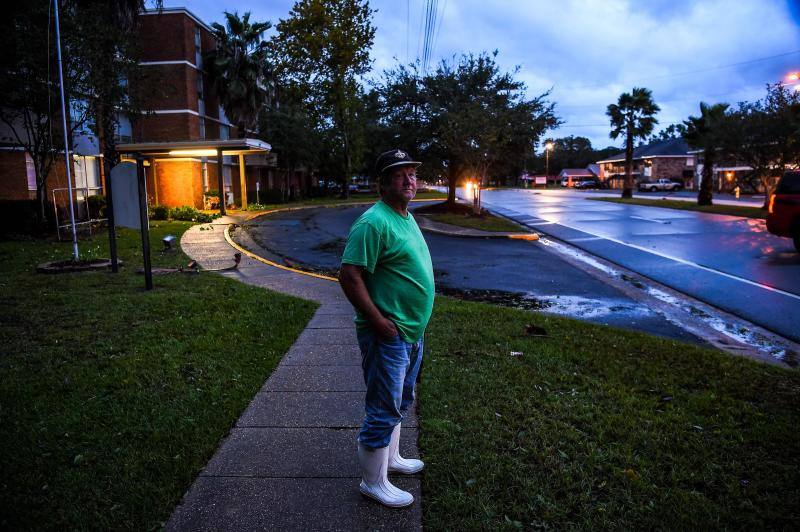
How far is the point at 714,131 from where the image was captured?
30.3m

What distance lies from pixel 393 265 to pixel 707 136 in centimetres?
3395

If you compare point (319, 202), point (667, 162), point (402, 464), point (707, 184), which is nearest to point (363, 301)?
point (402, 464)

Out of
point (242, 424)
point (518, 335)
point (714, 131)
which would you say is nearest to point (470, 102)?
point (714, 131)

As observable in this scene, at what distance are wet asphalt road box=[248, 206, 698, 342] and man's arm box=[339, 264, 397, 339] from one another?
546 centimetres

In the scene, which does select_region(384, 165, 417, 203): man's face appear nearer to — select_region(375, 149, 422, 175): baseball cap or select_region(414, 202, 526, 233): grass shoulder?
select_region(375, 149, 422, 175): baseball cap

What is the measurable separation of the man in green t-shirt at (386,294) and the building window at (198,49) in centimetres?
4035

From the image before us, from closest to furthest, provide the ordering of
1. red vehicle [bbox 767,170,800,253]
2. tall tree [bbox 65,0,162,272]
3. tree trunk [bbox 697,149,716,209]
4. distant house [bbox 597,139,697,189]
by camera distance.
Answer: red vehicle [bbox 767,170,800,253] → tall tree [bbox 65,0,162,272] → tree trunk [bbox 697,149,716,209] → distant house [bbox 597,139,697,189]

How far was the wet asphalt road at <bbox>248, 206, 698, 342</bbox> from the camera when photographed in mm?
8102

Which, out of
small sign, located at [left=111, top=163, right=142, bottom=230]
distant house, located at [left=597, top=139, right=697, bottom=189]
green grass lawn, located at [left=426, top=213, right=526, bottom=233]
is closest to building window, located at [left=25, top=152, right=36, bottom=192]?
small sign, located at [left=111, top=163, right=142, bottom=230]

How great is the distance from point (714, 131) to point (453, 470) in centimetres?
3288

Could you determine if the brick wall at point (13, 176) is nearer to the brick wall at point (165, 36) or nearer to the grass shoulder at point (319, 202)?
the grass shoulder at point (319, 202)

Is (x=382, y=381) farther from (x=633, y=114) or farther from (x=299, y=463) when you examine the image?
(x=633, y=114)

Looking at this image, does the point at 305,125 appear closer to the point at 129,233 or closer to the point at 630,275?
the point at 129,233

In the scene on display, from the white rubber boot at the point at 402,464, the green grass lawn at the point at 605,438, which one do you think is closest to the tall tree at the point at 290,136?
the green grass lawn at the point at 605,438
